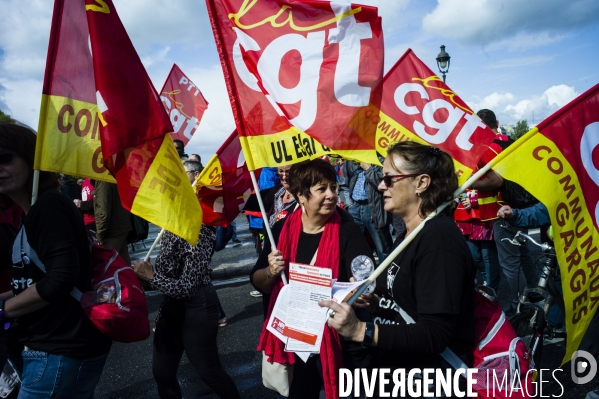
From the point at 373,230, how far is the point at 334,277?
5238 mm

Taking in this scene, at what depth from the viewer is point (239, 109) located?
8.75 ft

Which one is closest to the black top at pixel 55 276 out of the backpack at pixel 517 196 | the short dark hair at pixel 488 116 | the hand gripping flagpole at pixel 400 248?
the hand gripping flagpole at pixel 400 248

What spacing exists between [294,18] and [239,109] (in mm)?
607

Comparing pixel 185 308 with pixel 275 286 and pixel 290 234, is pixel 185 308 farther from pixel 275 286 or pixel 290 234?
pixel 290 234

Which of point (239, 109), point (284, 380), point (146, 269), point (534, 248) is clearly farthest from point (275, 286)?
point (534, 248)

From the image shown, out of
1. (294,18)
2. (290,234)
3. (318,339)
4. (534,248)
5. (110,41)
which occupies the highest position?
(294,18)

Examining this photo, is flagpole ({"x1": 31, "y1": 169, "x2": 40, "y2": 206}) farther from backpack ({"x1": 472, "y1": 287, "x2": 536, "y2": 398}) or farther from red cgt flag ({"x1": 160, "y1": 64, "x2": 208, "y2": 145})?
red cgt flag ({"x1": 160, "y1": 64, "x2": 208, "y2": 145})

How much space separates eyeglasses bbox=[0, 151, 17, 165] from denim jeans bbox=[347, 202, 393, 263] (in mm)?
5661

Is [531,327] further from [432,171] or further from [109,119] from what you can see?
[109,119]

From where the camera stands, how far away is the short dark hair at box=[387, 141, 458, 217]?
79.1 inches

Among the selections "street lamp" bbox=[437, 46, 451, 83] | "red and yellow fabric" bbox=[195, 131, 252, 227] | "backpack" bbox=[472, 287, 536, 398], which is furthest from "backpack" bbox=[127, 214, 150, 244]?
"street lamp" bbox=[437, 46, 451, 83]

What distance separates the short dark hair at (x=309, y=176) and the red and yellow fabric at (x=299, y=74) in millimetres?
212

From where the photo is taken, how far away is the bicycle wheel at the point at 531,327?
321 centimetres

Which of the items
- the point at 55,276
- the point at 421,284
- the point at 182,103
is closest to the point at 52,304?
the point at 55,276
